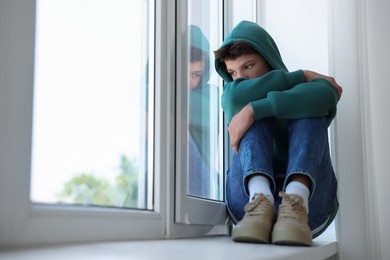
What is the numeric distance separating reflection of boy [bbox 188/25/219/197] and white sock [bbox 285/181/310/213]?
0.91 ft

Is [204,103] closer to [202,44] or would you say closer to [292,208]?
[202,44]

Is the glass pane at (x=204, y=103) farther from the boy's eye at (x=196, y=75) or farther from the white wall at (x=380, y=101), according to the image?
the white wall at (x=380, y=101)

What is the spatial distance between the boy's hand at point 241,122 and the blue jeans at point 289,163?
1cm

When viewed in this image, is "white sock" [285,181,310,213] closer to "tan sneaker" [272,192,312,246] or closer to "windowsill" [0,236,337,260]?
"tan sneaker" [272,192,312,246]

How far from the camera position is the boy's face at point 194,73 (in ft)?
4.54

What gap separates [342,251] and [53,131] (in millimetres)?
950

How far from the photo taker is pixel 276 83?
4.34 feet

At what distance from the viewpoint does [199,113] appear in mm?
1457

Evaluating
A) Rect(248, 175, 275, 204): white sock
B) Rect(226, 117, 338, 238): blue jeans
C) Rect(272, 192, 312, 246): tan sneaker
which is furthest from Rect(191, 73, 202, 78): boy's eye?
Rect(272, 192, 312, 246): tan sneaker

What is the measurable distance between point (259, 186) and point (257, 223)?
0.50 ft

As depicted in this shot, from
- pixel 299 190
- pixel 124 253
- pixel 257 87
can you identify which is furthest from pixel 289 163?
pixel 124 253

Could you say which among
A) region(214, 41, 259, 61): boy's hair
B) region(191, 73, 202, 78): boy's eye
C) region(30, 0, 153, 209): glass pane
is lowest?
region(30, 0, 153, 209): glass pane

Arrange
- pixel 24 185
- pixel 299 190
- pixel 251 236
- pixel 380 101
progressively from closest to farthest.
Answer: pixel 24 185, pixel 251 236, pixel 299 190, pixel 380 101

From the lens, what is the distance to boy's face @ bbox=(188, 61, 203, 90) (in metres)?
1.38
